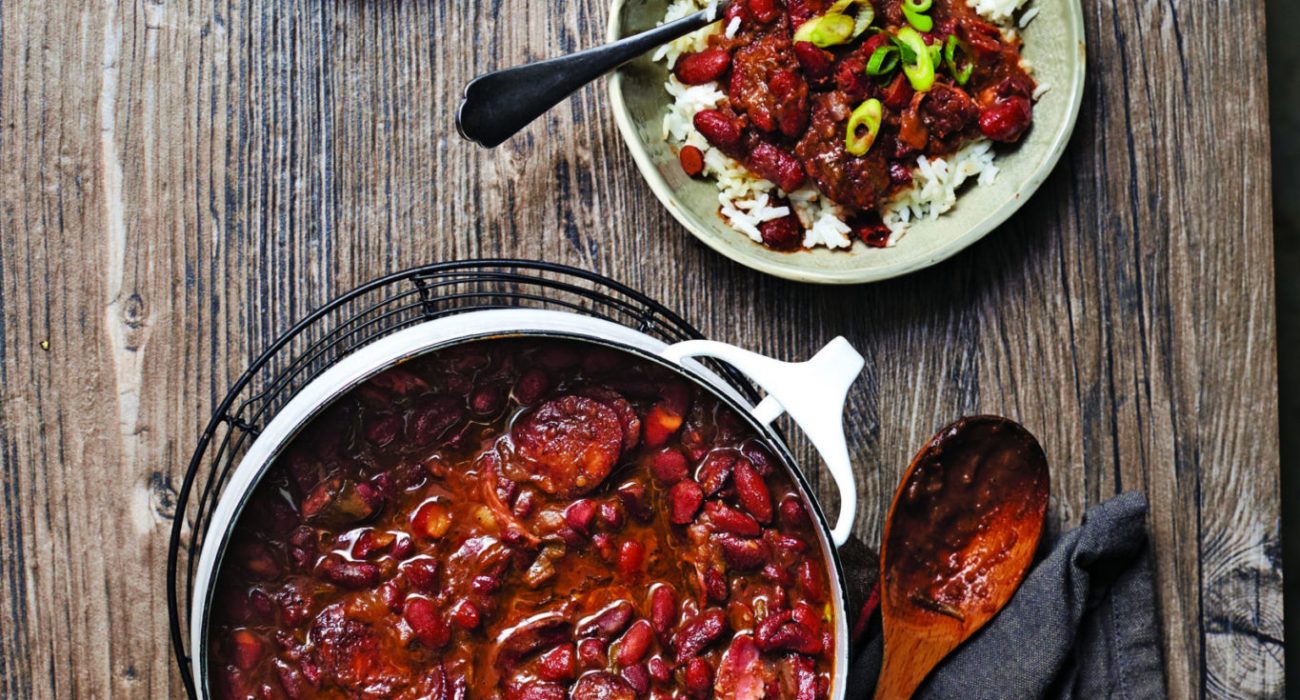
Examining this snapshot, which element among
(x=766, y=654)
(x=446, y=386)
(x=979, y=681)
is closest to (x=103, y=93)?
(x=446, y=386)

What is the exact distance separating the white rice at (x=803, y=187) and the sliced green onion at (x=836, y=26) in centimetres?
14

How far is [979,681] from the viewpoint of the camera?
1907 millimetres

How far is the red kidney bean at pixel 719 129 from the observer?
188 centimetres

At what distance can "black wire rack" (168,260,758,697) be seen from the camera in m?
1.83

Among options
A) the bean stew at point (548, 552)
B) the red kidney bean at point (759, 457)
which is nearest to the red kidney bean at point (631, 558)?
the bean stew at point (548, 552)

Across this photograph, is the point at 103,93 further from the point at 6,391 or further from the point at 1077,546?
the point at 1077,546

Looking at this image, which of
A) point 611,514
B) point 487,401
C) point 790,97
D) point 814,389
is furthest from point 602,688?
point 790,97

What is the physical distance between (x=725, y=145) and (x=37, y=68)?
1.33 meters

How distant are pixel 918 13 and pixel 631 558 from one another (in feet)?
3.66

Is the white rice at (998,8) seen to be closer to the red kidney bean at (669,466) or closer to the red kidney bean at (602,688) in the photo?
the red kidney bean at (669,466)

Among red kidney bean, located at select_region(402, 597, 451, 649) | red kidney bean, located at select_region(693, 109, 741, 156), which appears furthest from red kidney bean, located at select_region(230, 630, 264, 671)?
red kidney bean, located at select_region(693, 109, 741, 156)

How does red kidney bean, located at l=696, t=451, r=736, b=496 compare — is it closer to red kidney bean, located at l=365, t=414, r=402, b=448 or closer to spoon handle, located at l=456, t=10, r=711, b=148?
red kidney bean, located at l=365, t=414, r=402, b=448

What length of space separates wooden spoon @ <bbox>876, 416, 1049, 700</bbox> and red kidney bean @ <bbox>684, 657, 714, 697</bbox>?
36 centimetres

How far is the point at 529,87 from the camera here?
1.83m
